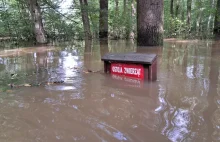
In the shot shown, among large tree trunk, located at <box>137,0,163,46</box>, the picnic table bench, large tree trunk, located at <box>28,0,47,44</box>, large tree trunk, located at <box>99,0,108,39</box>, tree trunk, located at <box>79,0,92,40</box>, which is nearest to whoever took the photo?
the picnic table bench

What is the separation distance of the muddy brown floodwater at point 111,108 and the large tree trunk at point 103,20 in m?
9.95

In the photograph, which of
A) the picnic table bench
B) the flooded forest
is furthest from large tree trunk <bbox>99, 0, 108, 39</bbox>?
the picnic table bench

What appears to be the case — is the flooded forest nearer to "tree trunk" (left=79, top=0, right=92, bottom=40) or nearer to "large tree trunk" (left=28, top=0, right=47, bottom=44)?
"large tree trunk" (left=28, top=0, right=47, bottom=44)

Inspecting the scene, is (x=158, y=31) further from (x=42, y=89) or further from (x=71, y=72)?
(x=42, y=89)

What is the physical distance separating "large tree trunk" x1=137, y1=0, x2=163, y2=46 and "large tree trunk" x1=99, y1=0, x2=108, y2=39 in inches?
224

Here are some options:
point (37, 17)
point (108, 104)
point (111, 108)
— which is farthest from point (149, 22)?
point (111, 108)

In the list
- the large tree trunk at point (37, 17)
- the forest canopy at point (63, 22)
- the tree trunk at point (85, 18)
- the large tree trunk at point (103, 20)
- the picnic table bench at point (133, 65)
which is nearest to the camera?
the picnic table bench at point (133, 65)

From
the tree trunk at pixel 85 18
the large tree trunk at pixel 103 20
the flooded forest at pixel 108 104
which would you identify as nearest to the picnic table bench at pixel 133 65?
the flooded forest at pixel 108 104

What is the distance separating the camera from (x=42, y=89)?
314 cm

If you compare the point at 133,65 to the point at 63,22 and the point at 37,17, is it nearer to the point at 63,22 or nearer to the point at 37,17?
the point at 37,17

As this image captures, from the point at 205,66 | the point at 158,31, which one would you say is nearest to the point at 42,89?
the point at 205,66

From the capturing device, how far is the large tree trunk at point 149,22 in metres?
7.39

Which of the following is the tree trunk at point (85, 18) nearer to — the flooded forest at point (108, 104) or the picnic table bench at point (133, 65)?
the flooded forest at point (108, 104)

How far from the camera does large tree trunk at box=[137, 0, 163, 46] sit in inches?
291
